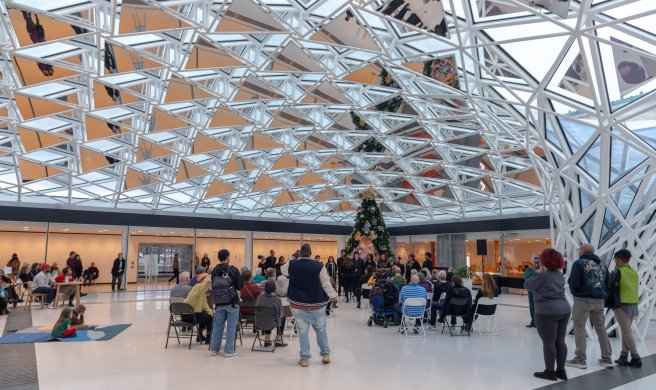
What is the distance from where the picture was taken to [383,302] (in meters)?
14.3

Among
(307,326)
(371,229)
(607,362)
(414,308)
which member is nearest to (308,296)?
(307,326)

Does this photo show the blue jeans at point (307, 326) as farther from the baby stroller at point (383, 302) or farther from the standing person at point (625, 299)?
the standing person at point (625, 299)

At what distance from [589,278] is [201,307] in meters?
8.02

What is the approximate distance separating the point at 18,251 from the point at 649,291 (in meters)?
30.9

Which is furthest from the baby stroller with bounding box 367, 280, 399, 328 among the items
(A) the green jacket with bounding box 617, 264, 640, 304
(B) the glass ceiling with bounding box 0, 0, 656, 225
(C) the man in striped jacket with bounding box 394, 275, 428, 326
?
(A) the green jacket with bounding box 617, 264, 640, 304

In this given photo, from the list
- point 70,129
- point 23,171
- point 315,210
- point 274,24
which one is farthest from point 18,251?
point 274,24

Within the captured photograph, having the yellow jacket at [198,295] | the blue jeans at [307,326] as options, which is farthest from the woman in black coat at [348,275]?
the blue jeans at [307,326]

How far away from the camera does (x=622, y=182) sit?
11492mm

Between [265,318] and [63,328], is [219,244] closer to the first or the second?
[63,328]

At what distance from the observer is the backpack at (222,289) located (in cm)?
956

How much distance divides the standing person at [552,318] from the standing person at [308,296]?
3.51 meters

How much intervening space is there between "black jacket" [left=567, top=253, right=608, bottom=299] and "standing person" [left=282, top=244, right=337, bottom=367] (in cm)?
444

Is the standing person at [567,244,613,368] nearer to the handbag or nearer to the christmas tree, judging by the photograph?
the handbag

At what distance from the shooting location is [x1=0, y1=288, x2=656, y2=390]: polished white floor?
7.58m
